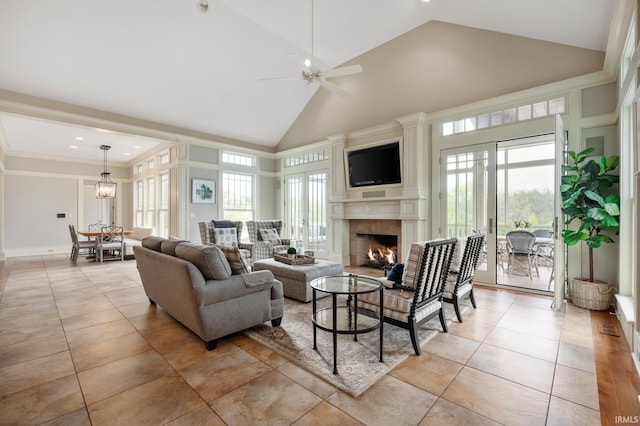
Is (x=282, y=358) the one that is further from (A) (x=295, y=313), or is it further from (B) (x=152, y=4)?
(B) (x=152, y=4)

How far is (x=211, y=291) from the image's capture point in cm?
251

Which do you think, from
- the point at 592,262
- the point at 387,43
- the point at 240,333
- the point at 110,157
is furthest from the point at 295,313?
the point at 110,157

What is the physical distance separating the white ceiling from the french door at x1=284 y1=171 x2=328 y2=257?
2169 mm

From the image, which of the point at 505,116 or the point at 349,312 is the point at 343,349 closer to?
the point at 349,312

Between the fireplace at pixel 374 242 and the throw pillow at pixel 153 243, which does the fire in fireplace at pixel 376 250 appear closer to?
the fireplace at pixel 374 242

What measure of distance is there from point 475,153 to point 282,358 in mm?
4491

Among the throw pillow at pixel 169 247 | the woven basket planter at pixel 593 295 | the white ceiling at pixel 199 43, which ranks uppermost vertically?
the white ceiling at pixel 199 43

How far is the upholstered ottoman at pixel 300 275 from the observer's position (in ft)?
12.5

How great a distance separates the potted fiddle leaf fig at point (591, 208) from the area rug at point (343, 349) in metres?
1.89

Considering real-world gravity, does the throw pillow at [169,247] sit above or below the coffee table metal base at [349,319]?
above

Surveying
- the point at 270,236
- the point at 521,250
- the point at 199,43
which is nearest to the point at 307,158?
the point at 270,236

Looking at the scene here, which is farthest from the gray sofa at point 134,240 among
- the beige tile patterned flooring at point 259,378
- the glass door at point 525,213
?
the glass door at point 525,213

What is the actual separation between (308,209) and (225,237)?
2496 millimetres

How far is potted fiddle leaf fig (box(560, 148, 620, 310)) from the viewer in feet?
11.1
